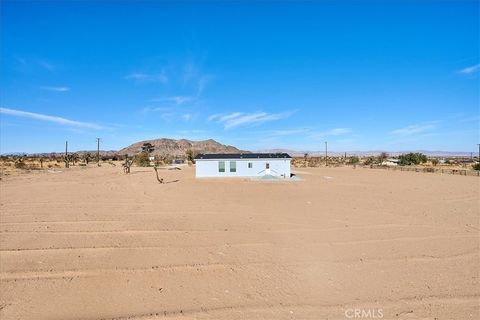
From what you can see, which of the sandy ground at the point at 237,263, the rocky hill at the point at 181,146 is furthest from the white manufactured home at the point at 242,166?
the rocky hill at the point at 181,146

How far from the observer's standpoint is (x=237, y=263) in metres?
7.63

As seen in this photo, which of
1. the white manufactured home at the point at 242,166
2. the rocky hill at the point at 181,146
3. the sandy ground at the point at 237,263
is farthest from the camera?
the rocky hill at the point at 181,146

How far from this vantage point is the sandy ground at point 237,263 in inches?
219

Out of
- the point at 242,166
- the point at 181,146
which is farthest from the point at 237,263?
the point at 181,146

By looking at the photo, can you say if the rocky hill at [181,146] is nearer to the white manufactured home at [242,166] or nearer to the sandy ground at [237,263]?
the white manufactured home at [242,166]

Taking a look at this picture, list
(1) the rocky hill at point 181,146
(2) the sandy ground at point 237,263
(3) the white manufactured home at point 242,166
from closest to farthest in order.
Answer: (2) the sandy ground at point 237,263 < (3) the white manufactured home at point 242,166 < (1) the rocky hill at point 181,146

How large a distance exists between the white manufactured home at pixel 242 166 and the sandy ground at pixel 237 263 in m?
17.5

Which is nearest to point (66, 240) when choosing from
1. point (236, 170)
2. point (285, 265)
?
point (285, 265)

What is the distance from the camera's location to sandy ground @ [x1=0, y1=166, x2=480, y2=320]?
18.2 ft

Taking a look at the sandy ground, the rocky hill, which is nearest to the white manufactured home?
the sandy ground

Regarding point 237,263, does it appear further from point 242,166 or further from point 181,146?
point 181,146

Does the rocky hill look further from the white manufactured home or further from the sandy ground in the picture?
the sandy ground

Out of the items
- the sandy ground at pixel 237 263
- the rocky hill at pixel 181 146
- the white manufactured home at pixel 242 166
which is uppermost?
the rocky hill at pixel 181 146

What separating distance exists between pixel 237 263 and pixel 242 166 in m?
24.8
